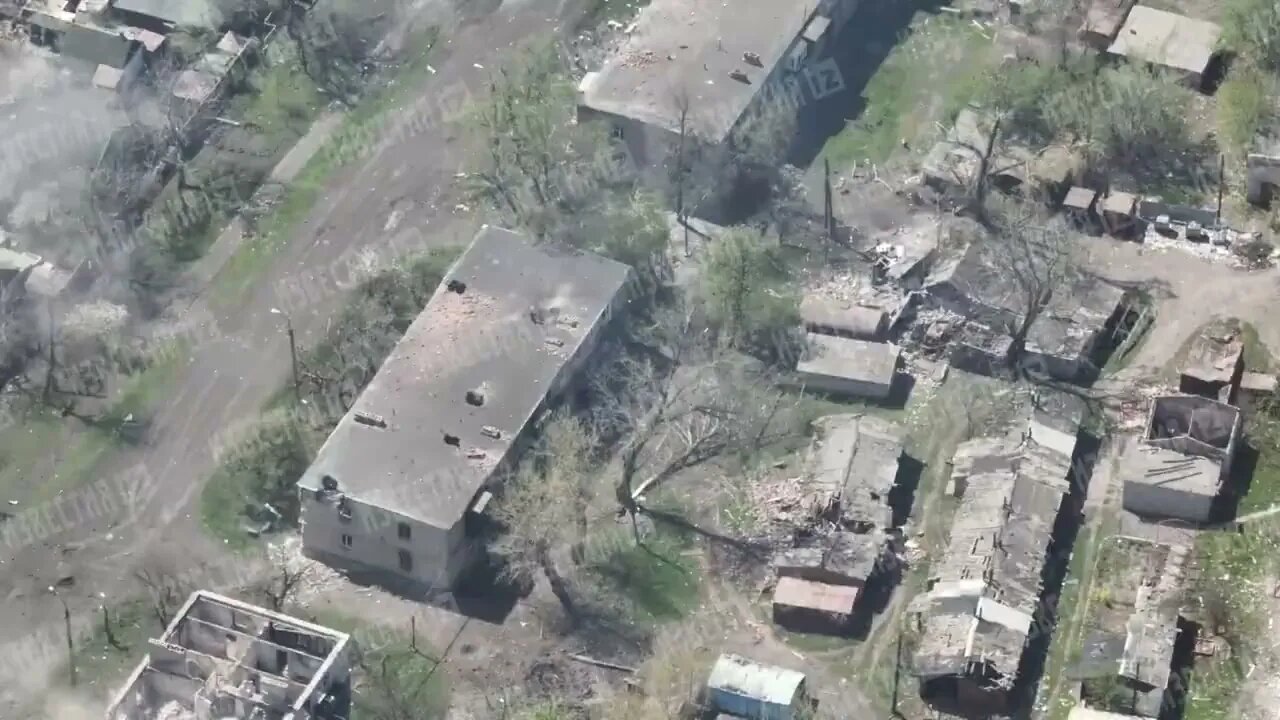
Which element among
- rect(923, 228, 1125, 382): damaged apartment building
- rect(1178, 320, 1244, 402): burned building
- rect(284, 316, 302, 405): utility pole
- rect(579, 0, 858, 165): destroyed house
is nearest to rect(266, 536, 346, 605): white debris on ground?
rect(284, 316, 302, 405): utility pole

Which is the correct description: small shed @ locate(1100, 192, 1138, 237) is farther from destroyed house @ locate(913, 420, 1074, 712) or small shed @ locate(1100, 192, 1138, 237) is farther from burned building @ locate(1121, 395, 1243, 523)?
destroyed house @ locate(913, 420, 1074, 712)

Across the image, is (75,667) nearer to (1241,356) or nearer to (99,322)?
(99,322)

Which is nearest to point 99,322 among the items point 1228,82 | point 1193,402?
point 1193,402

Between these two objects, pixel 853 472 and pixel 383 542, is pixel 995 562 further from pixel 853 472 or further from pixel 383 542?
pixel 383 542

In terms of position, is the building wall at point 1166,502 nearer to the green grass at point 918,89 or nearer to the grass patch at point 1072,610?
the grass patch at point 1072,610

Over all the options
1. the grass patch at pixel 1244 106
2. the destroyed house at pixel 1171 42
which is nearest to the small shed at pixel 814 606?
the grass patch at pixel 1244 106

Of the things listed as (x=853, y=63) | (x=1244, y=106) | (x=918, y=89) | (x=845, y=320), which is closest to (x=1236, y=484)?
(x=845, y=320)

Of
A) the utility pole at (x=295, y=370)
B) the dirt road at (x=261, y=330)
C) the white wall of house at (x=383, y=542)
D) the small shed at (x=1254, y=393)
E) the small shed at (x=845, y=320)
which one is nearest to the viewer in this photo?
the white wall of house at (x=383, y=542)
